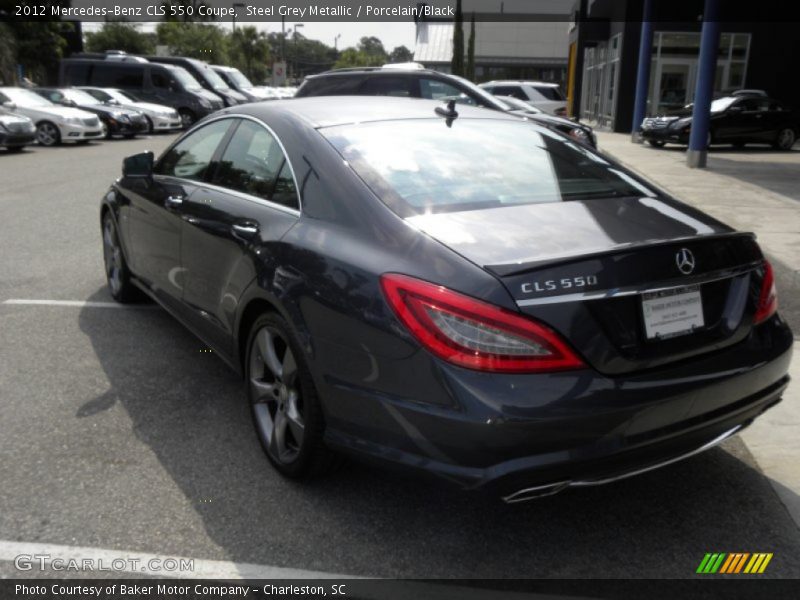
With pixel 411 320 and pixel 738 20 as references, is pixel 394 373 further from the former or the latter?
pixel 738 20

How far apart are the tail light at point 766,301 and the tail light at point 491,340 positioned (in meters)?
0.95

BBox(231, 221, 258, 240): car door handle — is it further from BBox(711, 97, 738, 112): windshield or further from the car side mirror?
BBox(711, 97, 738, 112): windshield

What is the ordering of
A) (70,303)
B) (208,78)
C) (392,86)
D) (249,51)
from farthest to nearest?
(249,51), (208,78), (392,86), (70,303)

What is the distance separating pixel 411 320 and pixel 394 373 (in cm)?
20

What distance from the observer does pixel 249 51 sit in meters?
74.8

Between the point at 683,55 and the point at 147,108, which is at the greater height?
the point at 683,55

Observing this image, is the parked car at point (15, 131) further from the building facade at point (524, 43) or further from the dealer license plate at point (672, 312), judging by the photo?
the building facade at point (524, 43)

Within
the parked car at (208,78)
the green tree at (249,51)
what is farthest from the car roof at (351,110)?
the green tree at (249,51)

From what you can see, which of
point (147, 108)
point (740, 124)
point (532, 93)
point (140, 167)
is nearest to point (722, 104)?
point (740, 124)

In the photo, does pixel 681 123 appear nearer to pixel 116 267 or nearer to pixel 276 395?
pixel 116 267

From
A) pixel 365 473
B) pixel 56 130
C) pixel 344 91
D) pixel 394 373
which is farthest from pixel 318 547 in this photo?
pixel 56 130

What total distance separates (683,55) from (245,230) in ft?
90.3

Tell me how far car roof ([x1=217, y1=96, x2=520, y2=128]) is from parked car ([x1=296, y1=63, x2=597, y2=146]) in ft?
24.3

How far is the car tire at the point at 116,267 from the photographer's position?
220 inches
